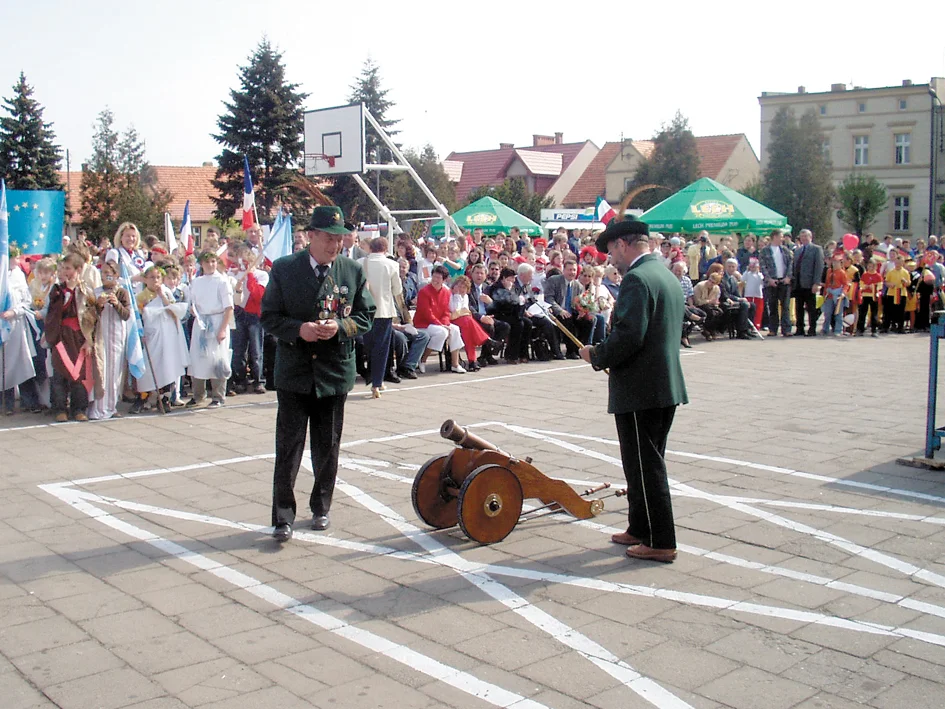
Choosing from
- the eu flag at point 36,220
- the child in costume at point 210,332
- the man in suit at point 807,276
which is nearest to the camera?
the child in costume at point 210,332

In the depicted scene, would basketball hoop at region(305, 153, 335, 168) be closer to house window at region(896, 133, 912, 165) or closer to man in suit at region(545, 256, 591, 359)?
man in suit at region(545, 256, 591, 359)

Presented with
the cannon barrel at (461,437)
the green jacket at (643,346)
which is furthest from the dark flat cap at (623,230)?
the cannon barrel at (461,437)

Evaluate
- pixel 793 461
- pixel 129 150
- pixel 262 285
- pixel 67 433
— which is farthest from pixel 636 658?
pixel 129 150

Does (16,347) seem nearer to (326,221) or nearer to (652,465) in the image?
(326,221)

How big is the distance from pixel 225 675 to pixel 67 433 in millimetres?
6501

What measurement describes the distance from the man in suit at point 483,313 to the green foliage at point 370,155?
118 feet

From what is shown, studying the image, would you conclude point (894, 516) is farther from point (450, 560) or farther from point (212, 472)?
point (212, 472)

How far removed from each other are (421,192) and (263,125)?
426 inches

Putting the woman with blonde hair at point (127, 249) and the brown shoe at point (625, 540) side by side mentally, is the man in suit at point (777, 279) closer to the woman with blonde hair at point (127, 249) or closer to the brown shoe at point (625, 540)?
the woman with blonde hair at point (127, 249)

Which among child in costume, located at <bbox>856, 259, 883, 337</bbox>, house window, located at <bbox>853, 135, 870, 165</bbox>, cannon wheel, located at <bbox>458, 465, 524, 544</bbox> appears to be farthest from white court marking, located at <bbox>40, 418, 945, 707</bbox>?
house window, located at <bbox>853, 135, 870, 165</bbox>

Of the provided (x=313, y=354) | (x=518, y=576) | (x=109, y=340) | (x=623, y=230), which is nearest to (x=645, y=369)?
(x=623, y=230)

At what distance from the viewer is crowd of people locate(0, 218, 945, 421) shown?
11.0 meters

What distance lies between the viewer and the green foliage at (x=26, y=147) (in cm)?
4403

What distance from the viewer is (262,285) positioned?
12812mm
